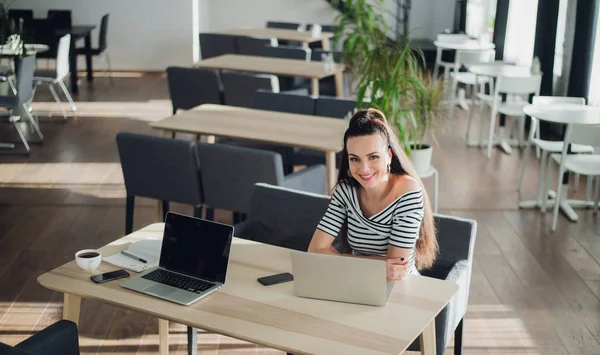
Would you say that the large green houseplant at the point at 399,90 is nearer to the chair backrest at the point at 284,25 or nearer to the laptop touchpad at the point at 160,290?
the laptop touchpad at the point at 160,290

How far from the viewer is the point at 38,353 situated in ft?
8.09

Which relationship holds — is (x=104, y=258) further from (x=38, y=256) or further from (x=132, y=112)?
(x=132, y=112)

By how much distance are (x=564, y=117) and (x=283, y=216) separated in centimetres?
270

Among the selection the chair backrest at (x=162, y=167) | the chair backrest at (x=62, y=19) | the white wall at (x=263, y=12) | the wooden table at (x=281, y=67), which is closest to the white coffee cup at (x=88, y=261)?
the chair backrest at (x=162, y=167)

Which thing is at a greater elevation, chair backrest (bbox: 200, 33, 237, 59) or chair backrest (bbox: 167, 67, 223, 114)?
chair backrest (bbox: 200, 33, 237, 59)

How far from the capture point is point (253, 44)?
9.30m

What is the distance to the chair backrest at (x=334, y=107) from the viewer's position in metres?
5.71

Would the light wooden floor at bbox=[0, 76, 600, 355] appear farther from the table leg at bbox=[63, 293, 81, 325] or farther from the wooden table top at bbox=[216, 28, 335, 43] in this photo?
the wooden table top at bbox=[216, 28, 335, 43]

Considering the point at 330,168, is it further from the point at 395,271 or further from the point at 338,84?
the point at 338,84

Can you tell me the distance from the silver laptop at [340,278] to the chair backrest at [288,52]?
5.96 m

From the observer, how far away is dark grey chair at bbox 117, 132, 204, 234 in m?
4.52

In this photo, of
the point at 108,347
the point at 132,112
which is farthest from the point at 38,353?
the point at 132,112

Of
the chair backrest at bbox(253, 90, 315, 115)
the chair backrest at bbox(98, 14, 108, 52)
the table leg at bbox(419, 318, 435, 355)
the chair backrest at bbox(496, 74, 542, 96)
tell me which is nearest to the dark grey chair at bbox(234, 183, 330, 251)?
the table leg at bbox(419, 318, 435, 355)

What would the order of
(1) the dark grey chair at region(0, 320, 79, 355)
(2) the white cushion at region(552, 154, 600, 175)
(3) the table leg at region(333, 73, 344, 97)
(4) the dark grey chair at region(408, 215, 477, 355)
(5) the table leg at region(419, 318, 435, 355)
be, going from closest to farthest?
(1) the dark grey chair at region(0, 320, 79, 355) < (5) the table leg at region(419, 318, 435, 355) < (4) the dark grey chair at region(408, 215, 477, 355) < (2) the white cushion at region(552, 154, 600, 175) < (3) the table leg at region(333, 73, 344, 97)
